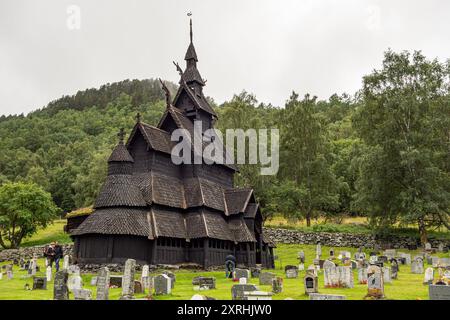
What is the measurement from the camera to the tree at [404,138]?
39500mm

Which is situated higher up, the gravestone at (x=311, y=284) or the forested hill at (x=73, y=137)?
the forested hill at (x=73, y=137)

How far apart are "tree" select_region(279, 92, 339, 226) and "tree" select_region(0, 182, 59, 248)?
30.2 metres

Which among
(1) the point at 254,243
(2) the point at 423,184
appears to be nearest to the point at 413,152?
(2) the point at 423,184

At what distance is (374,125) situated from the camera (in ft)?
143

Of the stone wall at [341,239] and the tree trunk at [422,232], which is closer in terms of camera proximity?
the tree trunk at [422,232]

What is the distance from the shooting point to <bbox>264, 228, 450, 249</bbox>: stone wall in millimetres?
41312

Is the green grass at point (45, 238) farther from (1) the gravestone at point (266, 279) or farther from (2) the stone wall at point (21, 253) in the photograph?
(1) the gravestone at point (266, 279)

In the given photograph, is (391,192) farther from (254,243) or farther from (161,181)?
(161,181)

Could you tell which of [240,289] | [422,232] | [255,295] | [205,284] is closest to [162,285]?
[205,284]

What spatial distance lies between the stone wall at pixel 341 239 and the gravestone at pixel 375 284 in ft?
86.7

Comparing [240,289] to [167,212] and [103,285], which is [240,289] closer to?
[103,285]

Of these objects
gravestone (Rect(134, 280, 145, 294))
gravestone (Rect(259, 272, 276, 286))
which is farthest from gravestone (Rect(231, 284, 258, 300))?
gravestone (Rect(259, 272, 276, 286))

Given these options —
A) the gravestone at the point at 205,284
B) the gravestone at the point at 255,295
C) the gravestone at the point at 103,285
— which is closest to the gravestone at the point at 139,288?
the gravestone at the point at 103,285

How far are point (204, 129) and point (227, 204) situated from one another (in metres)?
7.81
